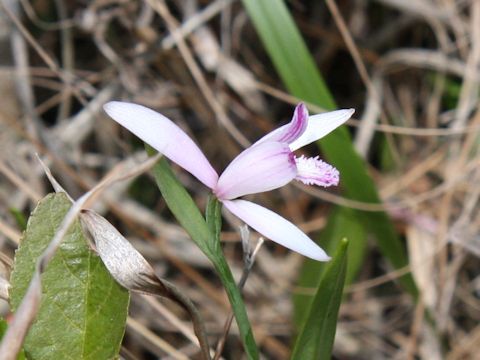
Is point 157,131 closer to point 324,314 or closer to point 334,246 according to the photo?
point 324,314

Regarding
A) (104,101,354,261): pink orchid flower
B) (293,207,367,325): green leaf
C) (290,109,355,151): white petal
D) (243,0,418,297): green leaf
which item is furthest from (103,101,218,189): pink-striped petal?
(293,207,367,325): green leaf

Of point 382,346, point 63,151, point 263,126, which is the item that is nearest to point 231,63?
point 263,126

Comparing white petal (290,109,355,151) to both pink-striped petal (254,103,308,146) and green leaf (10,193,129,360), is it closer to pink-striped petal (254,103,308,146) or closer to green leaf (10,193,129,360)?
pink-striped petal (254,103,308,146)

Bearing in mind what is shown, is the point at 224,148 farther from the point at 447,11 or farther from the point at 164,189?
the point at 164,189

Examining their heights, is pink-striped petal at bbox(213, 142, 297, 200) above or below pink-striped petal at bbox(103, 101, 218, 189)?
below

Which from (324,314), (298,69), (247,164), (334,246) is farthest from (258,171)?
(334,246)
